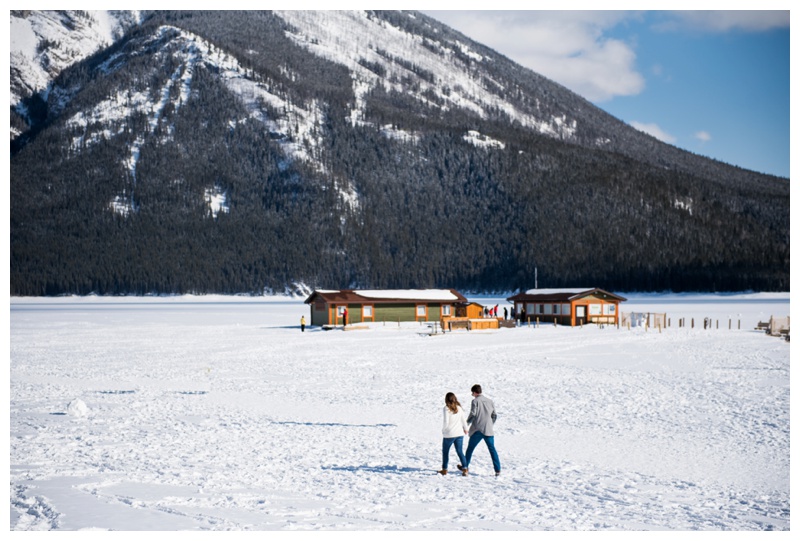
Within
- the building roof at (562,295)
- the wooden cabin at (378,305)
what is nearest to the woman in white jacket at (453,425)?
the wooden cabin at (378,305)

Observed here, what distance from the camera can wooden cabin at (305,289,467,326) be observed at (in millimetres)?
63406

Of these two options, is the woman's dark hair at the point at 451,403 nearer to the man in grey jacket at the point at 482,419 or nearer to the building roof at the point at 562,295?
the man in grey jacket at the point at 482,419

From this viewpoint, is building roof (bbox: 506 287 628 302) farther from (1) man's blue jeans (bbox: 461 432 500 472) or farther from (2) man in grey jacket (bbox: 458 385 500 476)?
(2) man in grey jacket (bbox: 458 385 500 476)

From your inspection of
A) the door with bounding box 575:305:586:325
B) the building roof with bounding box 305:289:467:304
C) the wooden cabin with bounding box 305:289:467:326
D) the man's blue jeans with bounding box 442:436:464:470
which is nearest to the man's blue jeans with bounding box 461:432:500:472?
the man's blue jeans with bounding box 442:436:464:470

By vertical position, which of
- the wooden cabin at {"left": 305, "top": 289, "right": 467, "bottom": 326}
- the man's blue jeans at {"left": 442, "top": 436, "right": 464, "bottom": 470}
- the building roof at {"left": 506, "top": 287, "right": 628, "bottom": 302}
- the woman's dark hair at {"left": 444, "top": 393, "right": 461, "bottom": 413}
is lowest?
the man's blue jeans at {"left": 442, "top": 436, "right": 464, "bottom": 470}

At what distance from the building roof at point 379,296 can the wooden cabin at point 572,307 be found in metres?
6.43

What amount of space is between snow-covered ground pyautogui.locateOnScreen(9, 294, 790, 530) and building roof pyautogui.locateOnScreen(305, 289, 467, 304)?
27902mm

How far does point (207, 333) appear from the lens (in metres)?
56.0

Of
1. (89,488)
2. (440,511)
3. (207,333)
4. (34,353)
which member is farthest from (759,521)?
(207,333)

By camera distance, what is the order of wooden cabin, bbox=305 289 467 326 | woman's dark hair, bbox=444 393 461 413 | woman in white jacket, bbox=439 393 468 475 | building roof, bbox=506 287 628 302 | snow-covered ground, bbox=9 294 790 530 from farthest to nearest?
building roof, bbox=506 287 628 302, wooden cabin, bbox=305 289 467 326, woman in white jacket, bbox=439 393 468 475, woman's dark hair, bbox=444 393 461 413, snow-covered ground, bbox=9 294 790 530

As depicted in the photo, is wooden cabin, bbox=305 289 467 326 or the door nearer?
wooden cabin, bbox=305 289 467 326

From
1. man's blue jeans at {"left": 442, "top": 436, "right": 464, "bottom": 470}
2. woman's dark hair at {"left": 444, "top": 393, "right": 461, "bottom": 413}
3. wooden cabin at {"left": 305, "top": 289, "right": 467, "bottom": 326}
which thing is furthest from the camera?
wooden cabin at {"left": 305, "top": 289, "right": 467, "bottom": 326}

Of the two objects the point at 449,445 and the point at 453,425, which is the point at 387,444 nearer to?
the point at 449,445

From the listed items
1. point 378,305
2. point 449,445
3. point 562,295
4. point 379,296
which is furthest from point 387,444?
point 562,295
